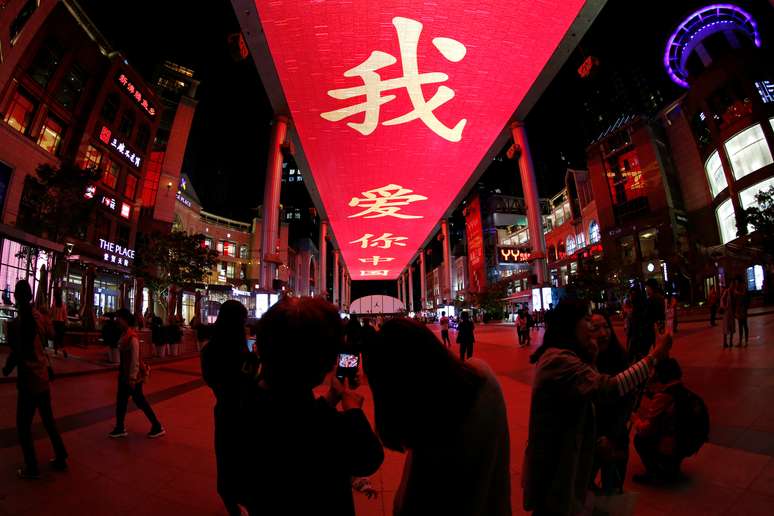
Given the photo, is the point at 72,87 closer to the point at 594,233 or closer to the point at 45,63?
the point at 45,63

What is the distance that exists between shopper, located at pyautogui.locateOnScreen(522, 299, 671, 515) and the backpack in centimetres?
179

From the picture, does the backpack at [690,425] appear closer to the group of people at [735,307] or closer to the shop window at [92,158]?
the group of people at [735,307]

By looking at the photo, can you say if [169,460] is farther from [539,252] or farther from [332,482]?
[539,252]

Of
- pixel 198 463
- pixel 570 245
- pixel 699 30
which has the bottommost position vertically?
pixel 198 463

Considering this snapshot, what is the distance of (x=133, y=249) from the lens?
27172 millimetres

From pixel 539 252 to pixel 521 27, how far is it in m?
10.3

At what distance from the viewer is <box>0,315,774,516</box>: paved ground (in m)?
2.72

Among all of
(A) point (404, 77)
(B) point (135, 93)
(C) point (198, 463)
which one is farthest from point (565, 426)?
(B) point (135, 93)

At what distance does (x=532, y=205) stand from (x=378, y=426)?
2006cm

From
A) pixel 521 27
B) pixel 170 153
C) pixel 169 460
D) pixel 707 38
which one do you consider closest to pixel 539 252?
pixel 521 27

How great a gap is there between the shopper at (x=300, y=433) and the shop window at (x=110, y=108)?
30208 mm

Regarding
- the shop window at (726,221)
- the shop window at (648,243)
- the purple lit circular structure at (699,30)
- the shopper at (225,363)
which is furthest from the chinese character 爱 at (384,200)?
the purple lit circular structure at (699,30)

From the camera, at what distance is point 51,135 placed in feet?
67.9

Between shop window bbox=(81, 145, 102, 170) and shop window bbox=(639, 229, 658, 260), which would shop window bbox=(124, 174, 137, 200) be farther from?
shop window bbox=(639, 229, 658, 260)
